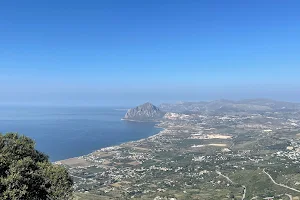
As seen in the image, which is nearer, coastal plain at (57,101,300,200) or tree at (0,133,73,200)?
tree at (0,133,73,200)

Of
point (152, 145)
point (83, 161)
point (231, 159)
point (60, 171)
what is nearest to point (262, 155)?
point (231, 159)

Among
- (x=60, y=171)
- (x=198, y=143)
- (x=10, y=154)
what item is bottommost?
(x=198, y=143)

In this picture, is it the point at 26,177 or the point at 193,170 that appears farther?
the point at 193,170

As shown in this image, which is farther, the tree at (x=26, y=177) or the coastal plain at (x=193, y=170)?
the coastal plain at (x=193, y=170)

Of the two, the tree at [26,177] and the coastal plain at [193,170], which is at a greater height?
the tree at [26,177]

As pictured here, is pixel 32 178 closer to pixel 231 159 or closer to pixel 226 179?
pixel 226 179

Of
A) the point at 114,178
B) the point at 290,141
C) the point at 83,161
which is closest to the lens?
the point at 114,178

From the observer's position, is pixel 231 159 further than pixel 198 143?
No

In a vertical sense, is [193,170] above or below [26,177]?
below
